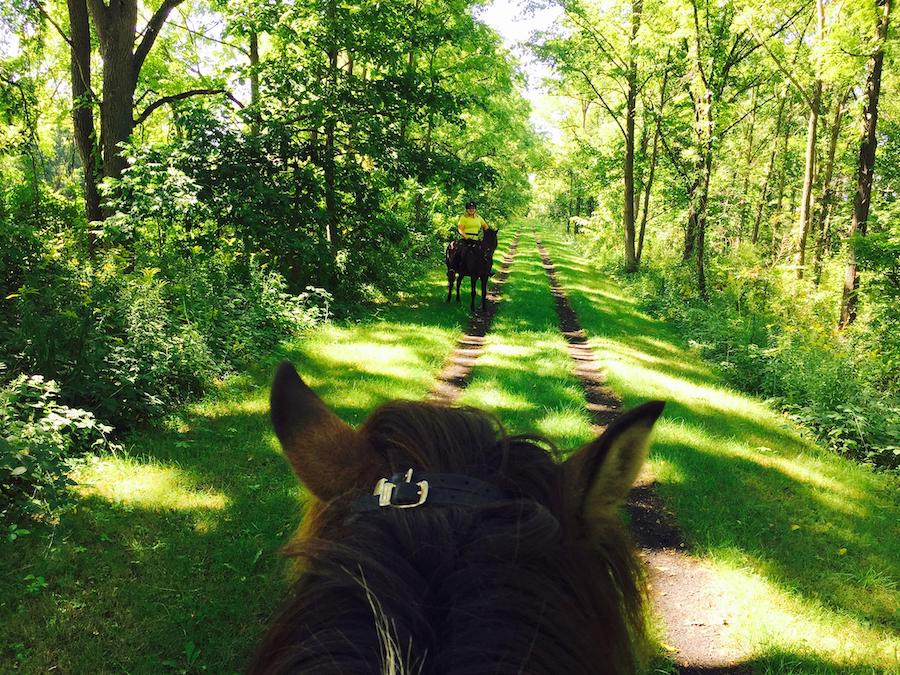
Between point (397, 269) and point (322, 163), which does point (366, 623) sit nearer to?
point (322, 163)

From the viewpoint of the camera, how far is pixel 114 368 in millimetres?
5074

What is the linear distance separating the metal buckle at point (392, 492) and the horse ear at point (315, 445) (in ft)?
0.48

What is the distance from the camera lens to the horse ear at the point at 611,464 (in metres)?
0.99

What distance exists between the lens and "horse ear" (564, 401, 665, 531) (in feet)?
3.23

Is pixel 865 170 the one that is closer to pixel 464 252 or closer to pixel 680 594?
pixel 464 252

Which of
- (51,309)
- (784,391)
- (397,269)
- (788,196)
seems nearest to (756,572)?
(784,391)

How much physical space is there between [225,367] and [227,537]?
324 cm

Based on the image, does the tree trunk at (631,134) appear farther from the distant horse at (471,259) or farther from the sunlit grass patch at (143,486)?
the sunlit grass patch at (143,486)

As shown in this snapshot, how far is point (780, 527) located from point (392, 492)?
4688 mm

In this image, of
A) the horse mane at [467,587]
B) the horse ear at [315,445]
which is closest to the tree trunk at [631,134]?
the horse ear at [315,445]

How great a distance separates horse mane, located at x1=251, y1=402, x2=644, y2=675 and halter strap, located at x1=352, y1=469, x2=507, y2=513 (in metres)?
0.02

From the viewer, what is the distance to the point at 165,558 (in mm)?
3443

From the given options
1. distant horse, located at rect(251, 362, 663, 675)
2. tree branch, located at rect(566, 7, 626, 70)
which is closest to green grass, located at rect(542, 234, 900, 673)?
distant horse, located at rect(251, 362, 663, 675)

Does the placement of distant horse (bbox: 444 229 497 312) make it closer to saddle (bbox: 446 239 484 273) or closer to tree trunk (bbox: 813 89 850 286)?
saddle (bbox: 446 239 484 273)
